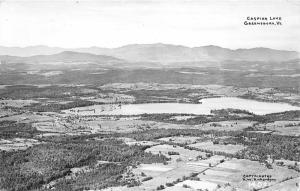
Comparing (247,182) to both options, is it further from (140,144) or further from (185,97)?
(185,97)

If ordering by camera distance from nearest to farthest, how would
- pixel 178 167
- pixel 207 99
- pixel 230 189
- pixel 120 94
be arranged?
1. pixel 230 189
2. pixel 178 167
3. pixel 207 99
4. pixel 120 94

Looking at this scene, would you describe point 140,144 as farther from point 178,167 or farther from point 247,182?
point 247,182

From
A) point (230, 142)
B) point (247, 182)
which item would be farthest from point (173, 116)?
point (247, 182)

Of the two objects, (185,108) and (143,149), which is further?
(185,108)

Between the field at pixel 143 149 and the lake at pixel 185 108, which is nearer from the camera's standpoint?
the field at pixel 143 149

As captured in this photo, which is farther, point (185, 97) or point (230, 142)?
point (185, 97)

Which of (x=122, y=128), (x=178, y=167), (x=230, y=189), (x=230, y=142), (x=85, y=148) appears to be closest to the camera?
(x=230, y=189)

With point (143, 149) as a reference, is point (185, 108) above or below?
below

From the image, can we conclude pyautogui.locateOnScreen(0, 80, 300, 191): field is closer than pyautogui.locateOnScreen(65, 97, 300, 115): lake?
Yes
